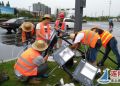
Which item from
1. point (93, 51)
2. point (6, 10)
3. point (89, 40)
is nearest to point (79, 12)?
point (93, 51)

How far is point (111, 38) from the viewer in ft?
35.2

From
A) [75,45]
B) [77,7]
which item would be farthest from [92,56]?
[77,7]

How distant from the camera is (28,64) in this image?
8.49 meters

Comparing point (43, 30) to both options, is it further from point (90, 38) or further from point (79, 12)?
point (79, 12)

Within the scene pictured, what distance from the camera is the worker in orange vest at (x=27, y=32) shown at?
36.6 ft

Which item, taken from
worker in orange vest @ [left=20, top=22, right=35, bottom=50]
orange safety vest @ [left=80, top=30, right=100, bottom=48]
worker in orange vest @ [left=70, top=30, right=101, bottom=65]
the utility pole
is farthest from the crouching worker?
the utility pole

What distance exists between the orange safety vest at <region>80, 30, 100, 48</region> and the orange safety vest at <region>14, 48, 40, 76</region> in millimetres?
1633

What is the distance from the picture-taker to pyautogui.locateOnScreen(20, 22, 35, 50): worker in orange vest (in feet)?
36.6

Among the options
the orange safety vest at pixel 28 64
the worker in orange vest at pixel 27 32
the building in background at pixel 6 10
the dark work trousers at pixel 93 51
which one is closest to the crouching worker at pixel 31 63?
the orange safety vest at pixel 28 64

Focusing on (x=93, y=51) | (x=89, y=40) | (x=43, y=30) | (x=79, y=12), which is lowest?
(x=93, y=51)

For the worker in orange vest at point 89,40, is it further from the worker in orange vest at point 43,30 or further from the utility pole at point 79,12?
the utility pole at point 79,12

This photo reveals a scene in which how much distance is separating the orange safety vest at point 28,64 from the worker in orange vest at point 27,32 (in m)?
2.69

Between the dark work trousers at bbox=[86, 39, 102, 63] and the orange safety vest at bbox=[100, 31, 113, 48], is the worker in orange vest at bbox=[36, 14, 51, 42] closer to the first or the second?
the dark work trousers at bbox=[86, 39, 102, 63]

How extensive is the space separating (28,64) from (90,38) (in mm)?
2079
